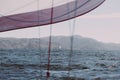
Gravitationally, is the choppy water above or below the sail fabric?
below

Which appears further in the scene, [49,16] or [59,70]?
[59,70]

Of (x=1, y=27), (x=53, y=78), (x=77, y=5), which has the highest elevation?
(x=77, y=5)

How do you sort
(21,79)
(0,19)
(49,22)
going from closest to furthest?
(49,22) < (0,19) < (21,79)

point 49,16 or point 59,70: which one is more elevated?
point 49,16

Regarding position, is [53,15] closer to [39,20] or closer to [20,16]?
[39,20]

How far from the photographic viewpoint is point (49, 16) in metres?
7.70

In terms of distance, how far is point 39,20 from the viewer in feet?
25.3

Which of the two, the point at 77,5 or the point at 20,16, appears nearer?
the point at 77,5

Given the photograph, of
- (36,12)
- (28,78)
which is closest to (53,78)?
(28,78)

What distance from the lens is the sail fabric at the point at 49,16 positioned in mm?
7566

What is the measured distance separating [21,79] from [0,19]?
17.5m

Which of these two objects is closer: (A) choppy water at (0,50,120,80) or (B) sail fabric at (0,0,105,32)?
(B) sail fabric at (0,0,105,32)

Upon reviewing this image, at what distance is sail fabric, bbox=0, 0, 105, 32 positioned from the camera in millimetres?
7566

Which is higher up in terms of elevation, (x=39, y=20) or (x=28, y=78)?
(x=39, y=20)
